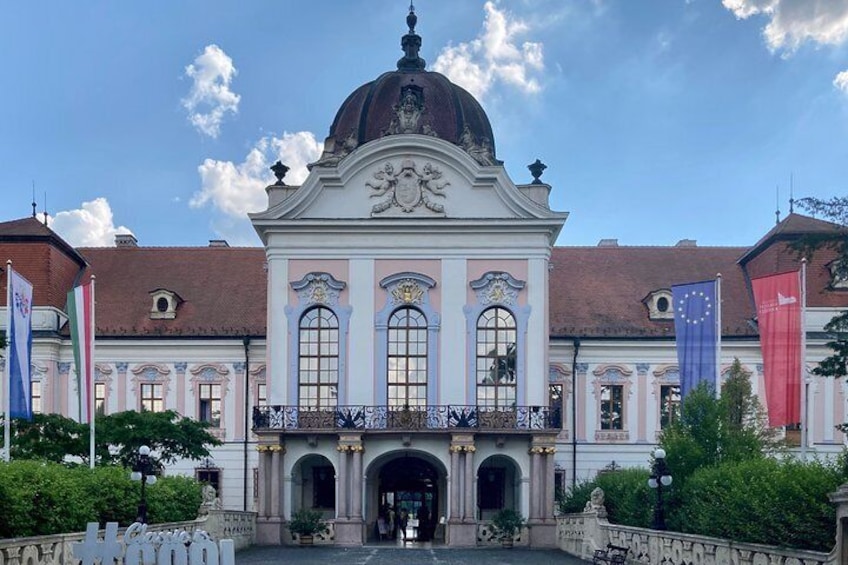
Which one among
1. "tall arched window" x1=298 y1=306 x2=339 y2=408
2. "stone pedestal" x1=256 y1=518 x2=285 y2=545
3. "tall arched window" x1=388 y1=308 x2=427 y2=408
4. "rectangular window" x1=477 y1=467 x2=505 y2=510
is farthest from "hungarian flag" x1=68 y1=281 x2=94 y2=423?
"rectangular window" x1=477 y1=467 x2=505 y2=510

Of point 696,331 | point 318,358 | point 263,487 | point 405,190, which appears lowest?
point 263,487

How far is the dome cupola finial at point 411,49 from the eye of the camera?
44000 millimetres

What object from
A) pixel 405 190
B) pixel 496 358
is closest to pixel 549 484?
pixel 496 358

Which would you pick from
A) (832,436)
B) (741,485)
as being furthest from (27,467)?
(832,436)

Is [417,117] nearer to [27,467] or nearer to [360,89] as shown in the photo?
[360,89]

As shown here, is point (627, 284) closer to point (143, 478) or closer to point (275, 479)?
point (275, 479)

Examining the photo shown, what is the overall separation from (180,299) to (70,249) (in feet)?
16.5

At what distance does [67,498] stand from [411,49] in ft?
85.3

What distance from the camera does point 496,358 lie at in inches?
1539

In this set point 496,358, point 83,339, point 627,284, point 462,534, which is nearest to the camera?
point 83,339

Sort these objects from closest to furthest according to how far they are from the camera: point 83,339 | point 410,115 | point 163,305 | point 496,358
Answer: point 83,339 < point 496,358 < point 410,115 < point 163,305

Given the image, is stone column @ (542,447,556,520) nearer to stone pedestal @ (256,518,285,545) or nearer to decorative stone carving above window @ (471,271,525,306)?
decorative stone carving above window @ (471,271,525,306)

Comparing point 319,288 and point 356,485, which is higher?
point 319,288

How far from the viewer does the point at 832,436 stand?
4366 cm
